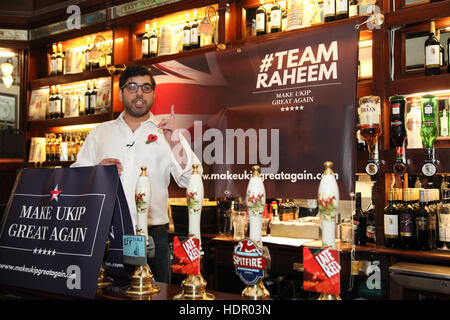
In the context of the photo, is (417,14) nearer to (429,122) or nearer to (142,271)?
(429,122)

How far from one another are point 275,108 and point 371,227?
1048mm

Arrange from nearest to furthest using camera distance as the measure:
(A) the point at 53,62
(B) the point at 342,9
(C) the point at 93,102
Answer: (B) the point at 342,9, (C) the point at 93,102, (A) the point at 53,62

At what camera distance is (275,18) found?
10.2ft

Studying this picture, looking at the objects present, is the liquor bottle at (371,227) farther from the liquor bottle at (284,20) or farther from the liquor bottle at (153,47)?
the liquor bottle at (153,47)

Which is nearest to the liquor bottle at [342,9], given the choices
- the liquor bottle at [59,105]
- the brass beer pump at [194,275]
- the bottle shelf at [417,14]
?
the bottle shelf at [417,14]

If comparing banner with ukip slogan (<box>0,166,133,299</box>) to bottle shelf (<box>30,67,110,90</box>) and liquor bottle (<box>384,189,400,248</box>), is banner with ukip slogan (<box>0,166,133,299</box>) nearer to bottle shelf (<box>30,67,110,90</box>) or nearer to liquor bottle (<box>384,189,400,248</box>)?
liquor bottle (<box>384,189,400,248</box>)

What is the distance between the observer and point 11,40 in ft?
15.7

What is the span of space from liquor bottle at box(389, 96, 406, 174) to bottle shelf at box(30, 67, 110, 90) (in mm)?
2729

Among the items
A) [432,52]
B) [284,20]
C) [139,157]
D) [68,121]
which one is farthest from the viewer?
[68,121]

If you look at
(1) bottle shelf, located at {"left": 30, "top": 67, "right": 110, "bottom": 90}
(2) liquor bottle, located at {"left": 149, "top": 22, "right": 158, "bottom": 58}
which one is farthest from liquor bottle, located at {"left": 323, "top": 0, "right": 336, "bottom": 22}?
(1) bottle shelf, located at {"left": 30, "top": 67, "right": 110, "bottom": 90}

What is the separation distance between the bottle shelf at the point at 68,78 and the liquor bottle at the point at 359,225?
2.67 meters

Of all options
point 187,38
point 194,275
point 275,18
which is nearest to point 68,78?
point 187,38
